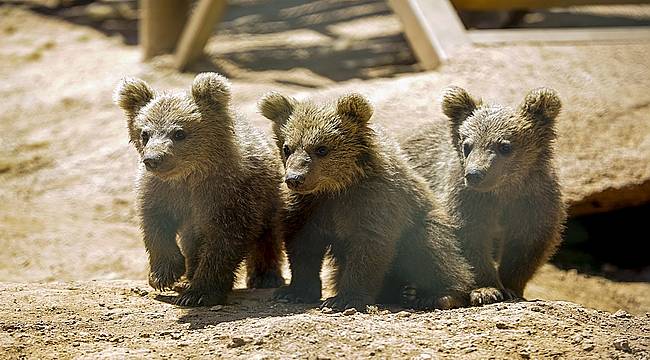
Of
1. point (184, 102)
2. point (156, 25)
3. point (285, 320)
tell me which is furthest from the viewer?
point (156, 25)

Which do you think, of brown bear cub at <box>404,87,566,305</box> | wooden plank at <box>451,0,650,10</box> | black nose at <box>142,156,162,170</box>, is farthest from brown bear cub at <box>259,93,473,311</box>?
wooden plank at <box>451,0,650,10</box>

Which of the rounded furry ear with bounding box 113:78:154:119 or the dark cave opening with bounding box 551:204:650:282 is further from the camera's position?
the dark cave opening with bounding box 551:204:650:282

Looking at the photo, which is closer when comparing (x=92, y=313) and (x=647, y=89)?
(x=92, y=313)

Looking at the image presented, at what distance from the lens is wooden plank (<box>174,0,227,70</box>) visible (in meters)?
10.2

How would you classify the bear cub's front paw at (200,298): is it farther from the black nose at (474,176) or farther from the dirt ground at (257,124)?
the black nose at (474,176)

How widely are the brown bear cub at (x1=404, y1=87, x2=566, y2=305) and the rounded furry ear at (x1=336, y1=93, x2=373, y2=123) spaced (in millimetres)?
638

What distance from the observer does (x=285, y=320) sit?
173 inches

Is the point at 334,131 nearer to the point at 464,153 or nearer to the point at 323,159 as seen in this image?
the point at 323,159

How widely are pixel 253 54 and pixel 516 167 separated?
6828mm

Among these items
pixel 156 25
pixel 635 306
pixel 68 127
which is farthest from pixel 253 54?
pixel 635 306

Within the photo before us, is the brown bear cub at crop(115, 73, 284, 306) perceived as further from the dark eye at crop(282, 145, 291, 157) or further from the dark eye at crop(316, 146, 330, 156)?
the dark eye at crop(316, 146, 330, 156)

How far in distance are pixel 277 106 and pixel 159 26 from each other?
21.0 ft

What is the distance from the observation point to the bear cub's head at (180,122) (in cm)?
495

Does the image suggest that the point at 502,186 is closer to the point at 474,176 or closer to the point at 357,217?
the point at 474,176
